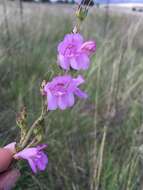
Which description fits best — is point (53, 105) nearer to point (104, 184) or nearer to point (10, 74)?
point (104, 184)

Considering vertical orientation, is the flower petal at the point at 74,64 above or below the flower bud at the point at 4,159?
above

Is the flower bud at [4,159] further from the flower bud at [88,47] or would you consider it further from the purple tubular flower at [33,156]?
the flower bud at [88,47]

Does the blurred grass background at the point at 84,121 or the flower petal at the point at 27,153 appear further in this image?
the blurred grass background at the point at 84,121

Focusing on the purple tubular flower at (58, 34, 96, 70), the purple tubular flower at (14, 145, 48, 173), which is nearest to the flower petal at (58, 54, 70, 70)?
the purple tubular flower at (58, 34, 96, 70)

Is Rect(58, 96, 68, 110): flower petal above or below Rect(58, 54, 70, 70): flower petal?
below

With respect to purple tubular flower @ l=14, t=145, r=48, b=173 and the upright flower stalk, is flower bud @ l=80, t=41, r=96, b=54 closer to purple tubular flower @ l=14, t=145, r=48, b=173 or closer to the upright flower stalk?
the upright flower stalk

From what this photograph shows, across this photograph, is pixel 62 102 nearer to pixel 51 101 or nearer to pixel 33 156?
pixel 51 101

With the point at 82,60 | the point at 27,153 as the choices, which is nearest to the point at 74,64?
the point at 82,60

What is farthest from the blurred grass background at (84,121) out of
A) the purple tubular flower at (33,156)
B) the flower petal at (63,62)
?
the purple tubular flower at (33,156)
